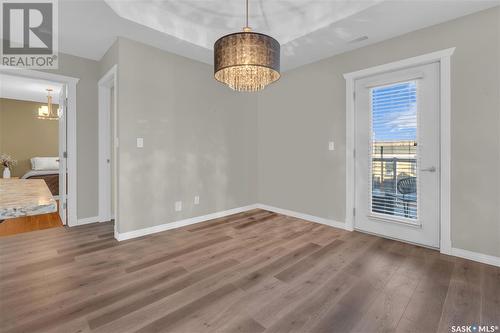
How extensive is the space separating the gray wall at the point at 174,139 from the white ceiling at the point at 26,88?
9.84 ft

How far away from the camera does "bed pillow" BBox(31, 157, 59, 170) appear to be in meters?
6.41

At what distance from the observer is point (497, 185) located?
226 cm

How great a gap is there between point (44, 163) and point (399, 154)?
26.9 feet

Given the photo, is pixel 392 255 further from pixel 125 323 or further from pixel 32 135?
pixel 32 135

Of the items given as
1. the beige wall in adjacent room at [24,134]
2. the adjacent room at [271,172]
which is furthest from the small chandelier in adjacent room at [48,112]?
the adjacent room at [271,172]

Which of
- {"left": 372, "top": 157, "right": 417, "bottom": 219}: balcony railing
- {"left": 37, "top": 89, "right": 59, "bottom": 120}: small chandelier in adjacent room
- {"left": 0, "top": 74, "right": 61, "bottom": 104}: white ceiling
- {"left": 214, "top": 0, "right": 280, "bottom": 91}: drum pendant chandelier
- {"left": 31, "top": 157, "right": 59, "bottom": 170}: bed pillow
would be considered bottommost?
{"left": 372, "top": 157, "right": 417, "bottom": 219}: balcony railing

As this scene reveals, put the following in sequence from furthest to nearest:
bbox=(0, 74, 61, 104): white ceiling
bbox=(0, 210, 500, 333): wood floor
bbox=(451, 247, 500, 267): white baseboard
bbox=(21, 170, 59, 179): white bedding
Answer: bbox=(21, 170, 59, 179): white bedding → bbox=(0, 74, 61, 104): white ceiling → bbox=(451, 247, 500, 267): white baseboard → bbox=(0, 210, 500, 333): wood floor

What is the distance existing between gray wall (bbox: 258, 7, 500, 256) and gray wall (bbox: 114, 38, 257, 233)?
59 centimetres

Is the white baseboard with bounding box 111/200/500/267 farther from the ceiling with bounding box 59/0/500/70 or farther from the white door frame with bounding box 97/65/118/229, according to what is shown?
the ceiling with bounding box 59/0/500/70

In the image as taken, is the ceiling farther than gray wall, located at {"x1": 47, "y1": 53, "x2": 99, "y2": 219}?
No

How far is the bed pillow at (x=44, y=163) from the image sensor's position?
6.41 metres

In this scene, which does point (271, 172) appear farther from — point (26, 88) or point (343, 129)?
point (26, 88)

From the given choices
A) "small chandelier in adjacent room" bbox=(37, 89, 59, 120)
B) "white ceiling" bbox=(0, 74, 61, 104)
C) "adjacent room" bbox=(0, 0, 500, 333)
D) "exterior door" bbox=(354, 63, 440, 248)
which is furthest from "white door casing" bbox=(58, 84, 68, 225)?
"exterior door" bbox=(354, 63, 440, 248)

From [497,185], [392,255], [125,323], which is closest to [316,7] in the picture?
[497,185]
